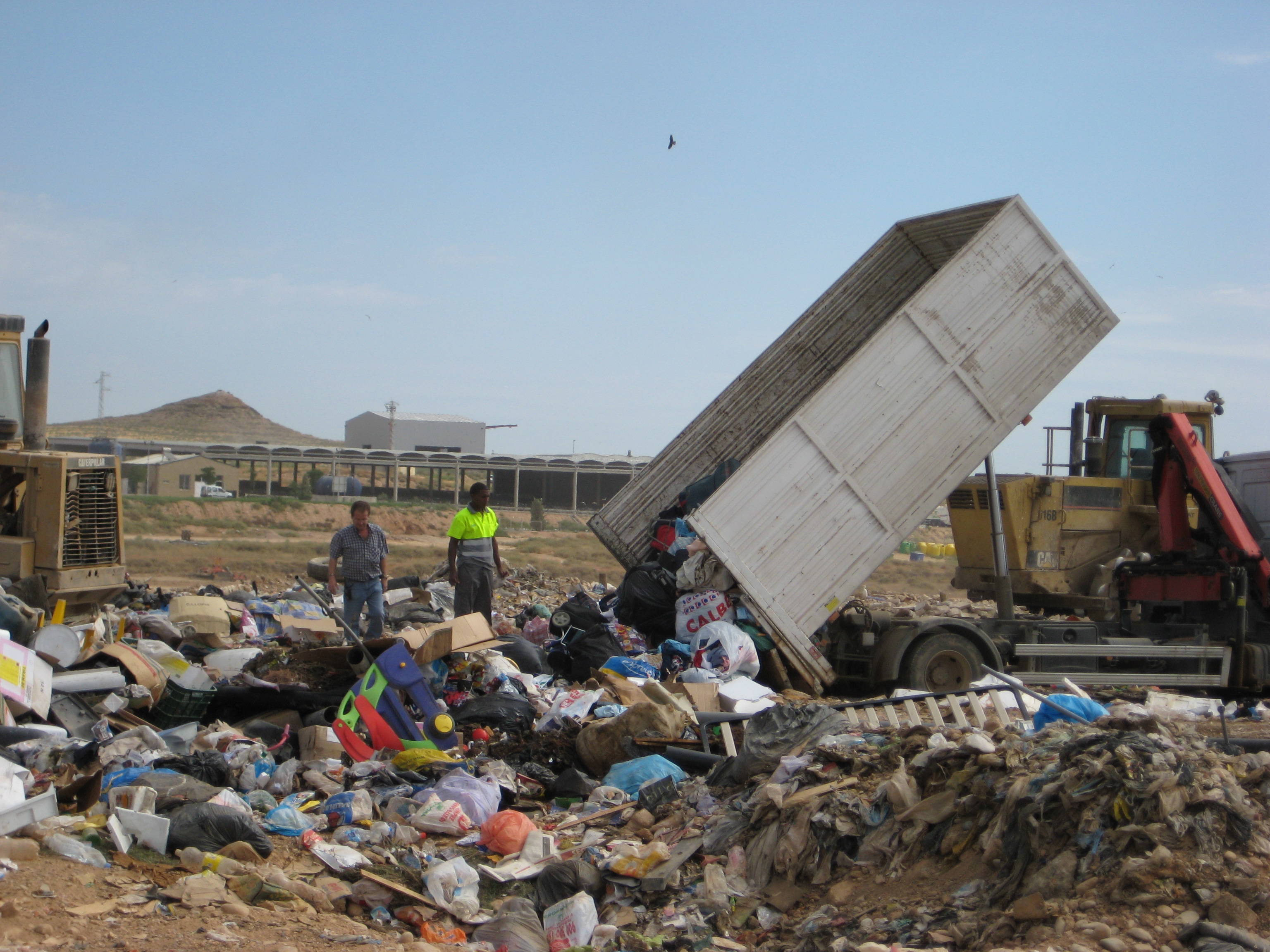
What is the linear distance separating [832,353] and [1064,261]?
7.06ft

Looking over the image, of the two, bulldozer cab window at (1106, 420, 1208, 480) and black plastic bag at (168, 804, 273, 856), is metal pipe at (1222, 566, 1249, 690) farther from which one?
black plastic bag at (168, 804, 273, 856)

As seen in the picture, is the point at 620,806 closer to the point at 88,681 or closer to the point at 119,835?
the point at 119,835

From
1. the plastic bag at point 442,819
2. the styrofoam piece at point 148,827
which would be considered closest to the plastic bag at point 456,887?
the plastic bag at point 442,819

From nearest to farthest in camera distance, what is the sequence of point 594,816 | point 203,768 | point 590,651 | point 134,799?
point 134,799 → point 594,816 → point 203,768 → point 590,651

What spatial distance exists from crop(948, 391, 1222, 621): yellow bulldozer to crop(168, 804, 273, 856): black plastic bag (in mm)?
5381

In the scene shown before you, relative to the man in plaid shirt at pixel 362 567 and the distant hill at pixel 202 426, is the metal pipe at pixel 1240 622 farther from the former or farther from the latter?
the distant hill at pixel 202 426

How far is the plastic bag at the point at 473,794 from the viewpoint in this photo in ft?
15.6

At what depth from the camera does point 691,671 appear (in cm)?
686

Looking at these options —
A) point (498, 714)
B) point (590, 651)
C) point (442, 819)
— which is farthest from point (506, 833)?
point (590, 651)

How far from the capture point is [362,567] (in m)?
7.81

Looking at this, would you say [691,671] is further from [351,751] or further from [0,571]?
[0,571]

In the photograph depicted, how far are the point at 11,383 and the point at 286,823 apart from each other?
196 inches

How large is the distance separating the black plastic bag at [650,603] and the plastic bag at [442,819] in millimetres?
3340

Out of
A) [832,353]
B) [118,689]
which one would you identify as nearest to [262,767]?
[118,689]
